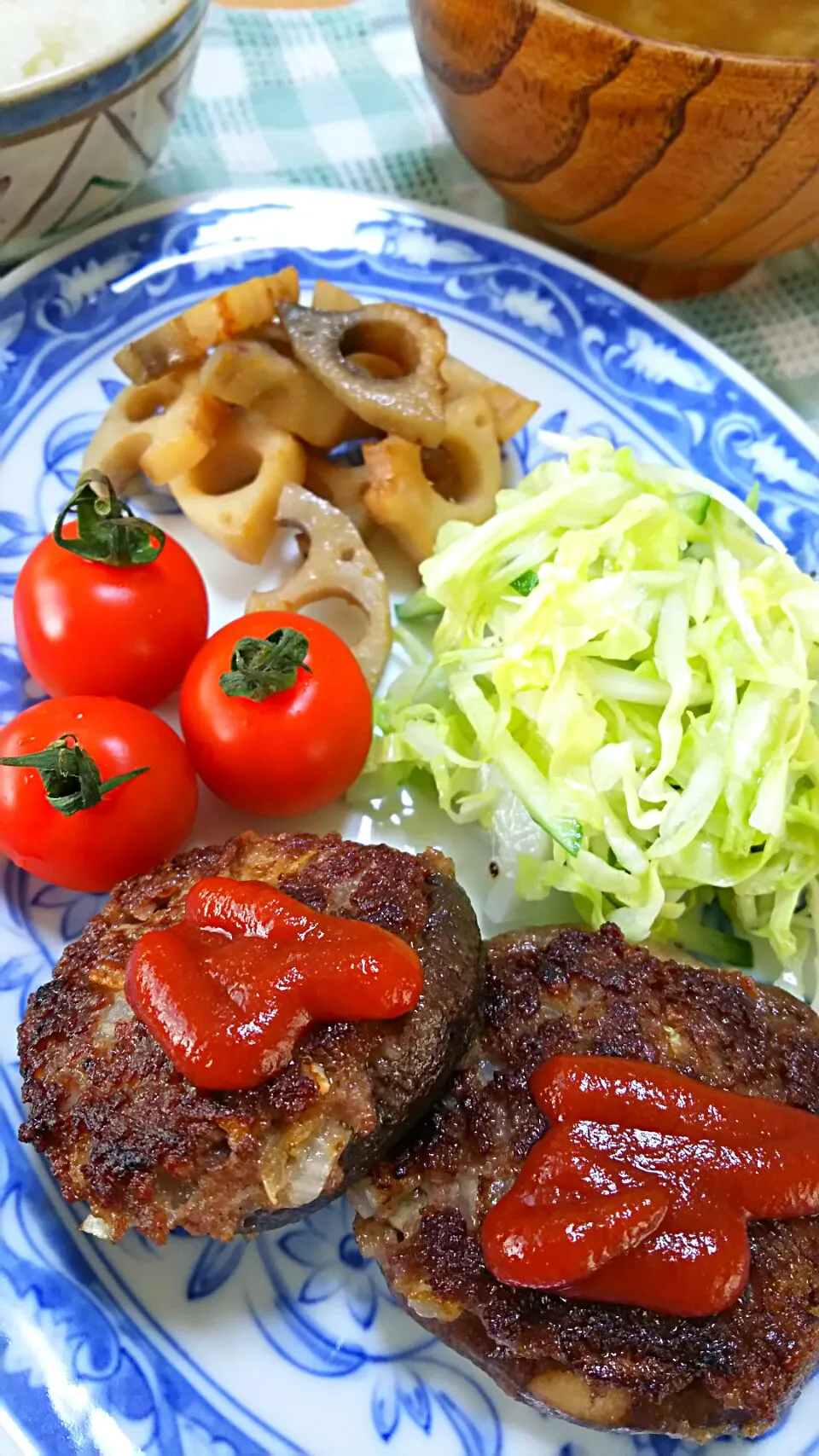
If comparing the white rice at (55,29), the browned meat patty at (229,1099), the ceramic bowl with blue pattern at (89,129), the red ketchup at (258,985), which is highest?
the white rice at (55,29)

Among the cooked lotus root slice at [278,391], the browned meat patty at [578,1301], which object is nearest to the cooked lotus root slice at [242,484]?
the cooked lotus root slice at [278,391]

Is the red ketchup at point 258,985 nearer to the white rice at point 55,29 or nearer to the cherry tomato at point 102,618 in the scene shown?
the cherry tomato at point 102,618

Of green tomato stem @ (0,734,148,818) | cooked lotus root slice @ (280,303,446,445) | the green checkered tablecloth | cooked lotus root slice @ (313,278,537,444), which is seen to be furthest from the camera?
the green checkered tablecloth

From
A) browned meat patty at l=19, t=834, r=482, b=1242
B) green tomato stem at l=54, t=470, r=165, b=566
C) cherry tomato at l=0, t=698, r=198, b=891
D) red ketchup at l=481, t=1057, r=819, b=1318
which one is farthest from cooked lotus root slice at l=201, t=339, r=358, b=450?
red ketchup at l=481, t=1057, r=819, b=1318

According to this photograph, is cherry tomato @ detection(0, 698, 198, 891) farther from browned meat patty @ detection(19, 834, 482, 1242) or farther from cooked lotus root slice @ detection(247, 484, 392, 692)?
cooked lotus root slice @ detection(247, 484, 392, 692)

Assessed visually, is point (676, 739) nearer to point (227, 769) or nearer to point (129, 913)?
point (227, 769)

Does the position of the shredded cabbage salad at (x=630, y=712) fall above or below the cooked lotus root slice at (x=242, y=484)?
below

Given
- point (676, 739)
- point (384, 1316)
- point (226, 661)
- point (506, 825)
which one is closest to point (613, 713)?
point (676, 739)
